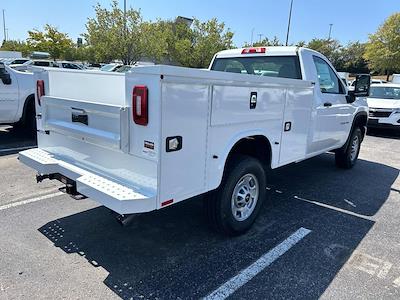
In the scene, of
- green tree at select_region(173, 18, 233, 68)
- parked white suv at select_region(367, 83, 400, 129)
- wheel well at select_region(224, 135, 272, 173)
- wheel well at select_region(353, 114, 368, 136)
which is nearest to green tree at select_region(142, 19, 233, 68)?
green tree at select_region(173, 18, 233, 68)

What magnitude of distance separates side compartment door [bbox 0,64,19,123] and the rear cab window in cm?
457

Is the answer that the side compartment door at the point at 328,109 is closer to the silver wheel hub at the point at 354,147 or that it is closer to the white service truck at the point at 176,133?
the white service truck at the point at 176,133

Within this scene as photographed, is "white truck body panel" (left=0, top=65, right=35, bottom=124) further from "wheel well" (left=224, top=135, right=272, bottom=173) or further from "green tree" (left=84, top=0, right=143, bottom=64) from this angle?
"green tree" (left=84, top=0, right=143, bottom=64)

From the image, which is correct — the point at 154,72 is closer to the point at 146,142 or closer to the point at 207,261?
the point at 146,142

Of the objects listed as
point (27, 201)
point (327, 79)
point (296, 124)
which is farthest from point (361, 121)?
point (27, 201)

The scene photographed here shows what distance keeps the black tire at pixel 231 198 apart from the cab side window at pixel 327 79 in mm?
2048

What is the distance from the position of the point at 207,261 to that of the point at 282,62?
3.01 metres

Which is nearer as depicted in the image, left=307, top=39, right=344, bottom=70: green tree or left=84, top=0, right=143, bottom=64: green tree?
left=84, top=0, right=143, bottom=64: green tree

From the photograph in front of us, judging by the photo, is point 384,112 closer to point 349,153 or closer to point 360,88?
point 349,153

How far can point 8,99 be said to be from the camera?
7.39m

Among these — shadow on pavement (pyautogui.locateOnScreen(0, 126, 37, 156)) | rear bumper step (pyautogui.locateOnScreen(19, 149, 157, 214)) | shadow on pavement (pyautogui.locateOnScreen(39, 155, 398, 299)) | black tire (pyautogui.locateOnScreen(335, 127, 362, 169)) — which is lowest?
shadow on pavement (pyautogui.locateOnScreen(0, 126, 37, 156))

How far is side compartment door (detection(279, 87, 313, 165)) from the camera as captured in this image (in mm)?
4035

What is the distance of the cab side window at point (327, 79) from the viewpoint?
5027mm

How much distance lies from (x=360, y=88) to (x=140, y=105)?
4559 mm
